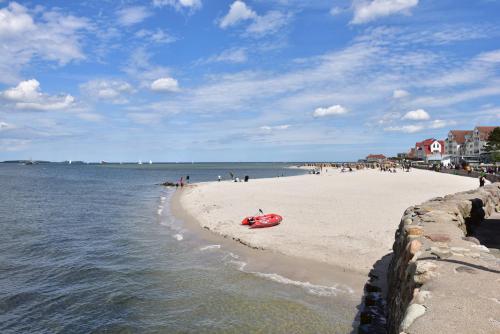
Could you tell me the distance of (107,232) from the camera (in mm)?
22953

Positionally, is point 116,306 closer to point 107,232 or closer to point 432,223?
point 432,223

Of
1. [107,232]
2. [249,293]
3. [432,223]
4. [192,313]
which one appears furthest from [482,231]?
[107,232]

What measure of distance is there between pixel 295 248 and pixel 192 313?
6.77m

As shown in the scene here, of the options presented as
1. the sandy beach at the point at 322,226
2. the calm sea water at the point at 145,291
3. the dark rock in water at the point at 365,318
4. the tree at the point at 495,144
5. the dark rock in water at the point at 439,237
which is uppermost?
the tree at the point at 495,144

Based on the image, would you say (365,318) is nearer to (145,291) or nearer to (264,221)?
(145,291)

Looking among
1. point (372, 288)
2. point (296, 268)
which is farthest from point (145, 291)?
point (372, 288)

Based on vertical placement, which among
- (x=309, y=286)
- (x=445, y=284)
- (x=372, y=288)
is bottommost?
(x=309, y=286)

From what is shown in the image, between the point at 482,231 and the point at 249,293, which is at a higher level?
the point at 482,231

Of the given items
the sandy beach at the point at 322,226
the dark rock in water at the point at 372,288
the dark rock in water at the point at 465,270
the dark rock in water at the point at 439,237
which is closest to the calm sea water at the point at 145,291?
the dark rock in water at the point at 372,288

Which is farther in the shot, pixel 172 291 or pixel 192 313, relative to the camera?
pixel 172 291

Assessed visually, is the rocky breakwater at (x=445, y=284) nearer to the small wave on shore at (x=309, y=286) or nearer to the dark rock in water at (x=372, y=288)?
the dark rock in water at (x=372, y=288)

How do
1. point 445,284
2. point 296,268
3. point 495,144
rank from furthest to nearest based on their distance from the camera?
point 495,144, point 296,268, point 445,284

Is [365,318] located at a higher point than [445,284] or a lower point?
lower

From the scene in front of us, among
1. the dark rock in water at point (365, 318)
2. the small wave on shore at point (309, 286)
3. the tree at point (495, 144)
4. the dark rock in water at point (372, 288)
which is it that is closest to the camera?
the dark rock in water at point (365, 318)
